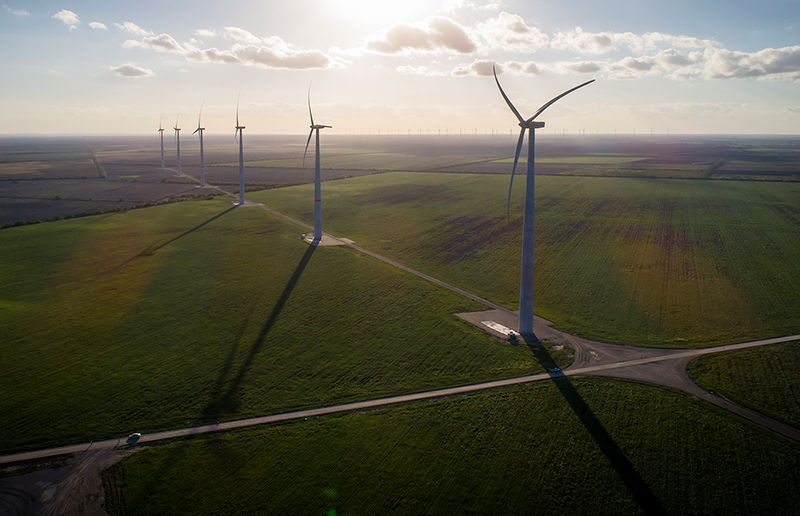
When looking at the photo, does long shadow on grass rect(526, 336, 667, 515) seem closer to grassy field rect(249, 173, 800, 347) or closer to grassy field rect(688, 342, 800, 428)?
grassy field rect(249, 173, 800, 347)

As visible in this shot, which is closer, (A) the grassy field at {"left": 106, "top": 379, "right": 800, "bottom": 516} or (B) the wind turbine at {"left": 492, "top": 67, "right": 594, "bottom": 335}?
(A) the grassy field at {"left": 106, "top": 379, "right": 800, "bottom": 516}

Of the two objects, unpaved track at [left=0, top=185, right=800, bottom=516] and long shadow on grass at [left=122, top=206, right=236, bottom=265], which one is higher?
long shadow on grass at [left=122, top=206, right=236, bottom=265]

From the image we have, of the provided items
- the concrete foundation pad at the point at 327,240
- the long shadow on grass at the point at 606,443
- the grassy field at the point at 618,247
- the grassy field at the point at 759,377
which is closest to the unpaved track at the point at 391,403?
the grassy field at the point at 759,377

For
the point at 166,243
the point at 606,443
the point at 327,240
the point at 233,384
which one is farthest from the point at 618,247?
the point at 166,243

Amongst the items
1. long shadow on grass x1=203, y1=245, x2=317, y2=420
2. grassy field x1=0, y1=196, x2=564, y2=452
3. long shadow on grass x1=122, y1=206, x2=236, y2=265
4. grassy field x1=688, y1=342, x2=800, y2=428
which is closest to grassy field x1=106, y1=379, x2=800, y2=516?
long shadow on grass x1=203, y1=245, x2=317, y2=420

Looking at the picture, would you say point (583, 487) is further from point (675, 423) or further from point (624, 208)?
point (624, 208)

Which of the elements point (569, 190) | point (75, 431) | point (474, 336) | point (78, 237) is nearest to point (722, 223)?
point (569, 190)

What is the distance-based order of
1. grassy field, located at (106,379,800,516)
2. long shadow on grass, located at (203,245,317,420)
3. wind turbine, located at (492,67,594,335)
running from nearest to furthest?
grassy field, located at (106,379,800,516) < long shadow on grass, located at (203,245,317,420) < wind turbine, located at (492,67,594,335)

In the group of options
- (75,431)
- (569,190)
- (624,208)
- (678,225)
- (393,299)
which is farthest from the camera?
(569,190)

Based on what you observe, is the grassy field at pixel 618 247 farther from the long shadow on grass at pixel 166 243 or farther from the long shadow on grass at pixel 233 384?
the long shadow on grass at pixel 233 384
